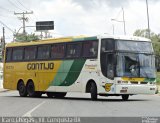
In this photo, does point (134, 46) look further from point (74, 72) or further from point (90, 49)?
point (74, 72)

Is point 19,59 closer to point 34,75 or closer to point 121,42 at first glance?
point 34,75

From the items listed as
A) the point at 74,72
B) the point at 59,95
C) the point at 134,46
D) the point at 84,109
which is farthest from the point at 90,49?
the point at 84,109

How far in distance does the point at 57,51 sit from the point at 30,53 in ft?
10.4

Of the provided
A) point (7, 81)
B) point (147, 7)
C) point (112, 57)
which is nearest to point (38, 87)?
point (7, 81)

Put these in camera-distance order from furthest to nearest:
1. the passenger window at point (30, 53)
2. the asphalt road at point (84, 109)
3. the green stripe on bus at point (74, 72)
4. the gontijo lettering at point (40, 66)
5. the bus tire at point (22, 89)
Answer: the bus tire at point (22, 89) < the passenger window at point (30, 53) < the gontijo lettering at point (40, 66) < the green stripe on bus at point (74, 72) < the asphalt road at point (84, 109)

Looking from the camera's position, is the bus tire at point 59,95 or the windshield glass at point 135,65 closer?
the windshield glass at point 135,65

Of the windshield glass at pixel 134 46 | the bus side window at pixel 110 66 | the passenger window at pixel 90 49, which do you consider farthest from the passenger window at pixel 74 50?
the windshield glass at pixel 134 46

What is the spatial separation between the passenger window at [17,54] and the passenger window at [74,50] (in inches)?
222

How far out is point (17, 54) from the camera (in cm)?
3744

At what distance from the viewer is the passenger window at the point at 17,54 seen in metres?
37.0

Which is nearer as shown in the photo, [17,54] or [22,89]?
[22,89]

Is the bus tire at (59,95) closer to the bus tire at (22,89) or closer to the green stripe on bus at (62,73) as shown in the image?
the bus tire at (22,89)

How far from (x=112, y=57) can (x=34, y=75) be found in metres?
8.02

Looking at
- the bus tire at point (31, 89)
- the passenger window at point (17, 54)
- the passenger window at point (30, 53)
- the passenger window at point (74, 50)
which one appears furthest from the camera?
the passenger window at point (17, 54)
